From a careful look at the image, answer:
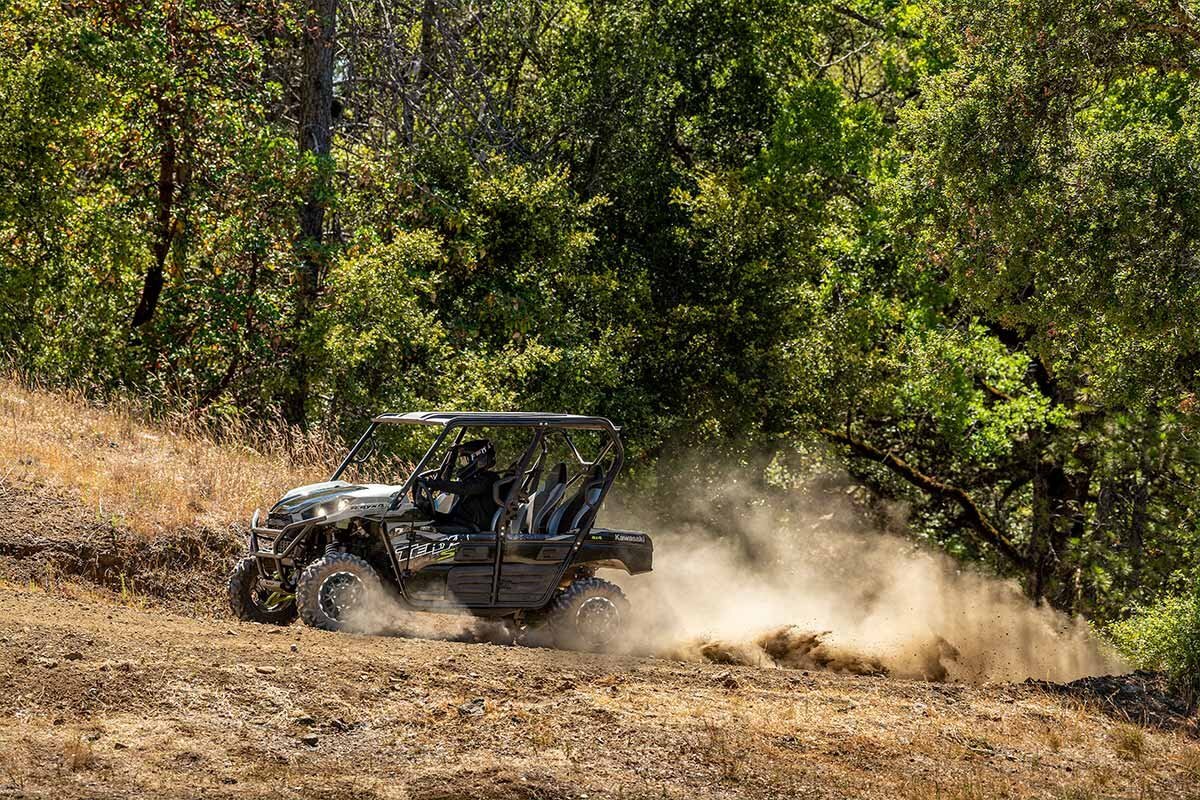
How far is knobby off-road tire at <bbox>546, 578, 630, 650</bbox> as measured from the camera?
11.9m

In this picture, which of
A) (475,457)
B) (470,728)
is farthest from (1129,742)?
(475,457)

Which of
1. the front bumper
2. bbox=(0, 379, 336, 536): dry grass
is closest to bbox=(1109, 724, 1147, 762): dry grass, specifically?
the front bumper

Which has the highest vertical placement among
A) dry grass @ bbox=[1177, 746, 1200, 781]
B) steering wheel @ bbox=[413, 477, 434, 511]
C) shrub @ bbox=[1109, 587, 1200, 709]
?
steering wheel @ bbox=[413, 477, 434, 511]

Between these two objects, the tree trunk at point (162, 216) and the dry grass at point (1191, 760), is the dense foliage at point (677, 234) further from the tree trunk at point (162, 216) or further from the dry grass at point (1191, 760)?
the dry grass at point (1191, 760)

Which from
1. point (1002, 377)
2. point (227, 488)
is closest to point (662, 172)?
point (1002, 377)

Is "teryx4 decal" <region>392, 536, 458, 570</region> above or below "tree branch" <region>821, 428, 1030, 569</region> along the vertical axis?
below

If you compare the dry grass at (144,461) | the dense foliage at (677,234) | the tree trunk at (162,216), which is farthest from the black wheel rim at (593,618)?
the tree trunk at (162,216)

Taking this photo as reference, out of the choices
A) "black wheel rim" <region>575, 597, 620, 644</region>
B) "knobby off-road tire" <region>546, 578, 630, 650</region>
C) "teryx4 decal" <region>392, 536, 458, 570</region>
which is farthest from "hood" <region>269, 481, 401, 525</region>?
"black wheel rim" <region>575, 597, 620, 644</region>

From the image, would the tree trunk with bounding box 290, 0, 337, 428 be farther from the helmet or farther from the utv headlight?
the utv headlight

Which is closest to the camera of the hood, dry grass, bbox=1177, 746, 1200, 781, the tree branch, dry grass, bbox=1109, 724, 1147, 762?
dry grass, bbox=1177, 746, 1200, 781

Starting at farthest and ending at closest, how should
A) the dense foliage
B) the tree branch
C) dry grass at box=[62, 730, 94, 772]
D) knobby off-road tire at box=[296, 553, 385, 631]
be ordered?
the tree branch < the dense foliage < knobby off-road tire at box=[296, 553, 385, 631] < dry grass at box=[62, 730, 94, 772]

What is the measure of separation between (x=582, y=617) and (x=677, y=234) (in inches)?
599

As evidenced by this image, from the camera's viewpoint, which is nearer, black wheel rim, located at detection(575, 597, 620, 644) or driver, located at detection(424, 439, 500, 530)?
driver, located at detection(424, 439, 500, 530)

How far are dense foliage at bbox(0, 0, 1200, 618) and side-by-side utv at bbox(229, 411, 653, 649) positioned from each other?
6917 millimetres
